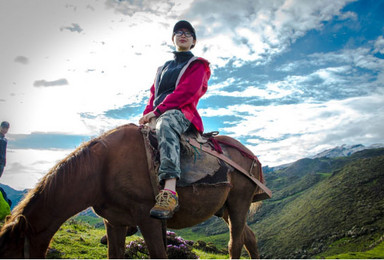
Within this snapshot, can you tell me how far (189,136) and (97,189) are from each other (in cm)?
160

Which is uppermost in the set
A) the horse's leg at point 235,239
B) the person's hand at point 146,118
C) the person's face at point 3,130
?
the person's face at point 3,130

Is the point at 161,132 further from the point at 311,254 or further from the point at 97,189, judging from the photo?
the point at 311,254

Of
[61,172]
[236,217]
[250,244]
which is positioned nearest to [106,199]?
[61,172]

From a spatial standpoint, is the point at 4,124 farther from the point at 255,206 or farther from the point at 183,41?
the point at 255,206

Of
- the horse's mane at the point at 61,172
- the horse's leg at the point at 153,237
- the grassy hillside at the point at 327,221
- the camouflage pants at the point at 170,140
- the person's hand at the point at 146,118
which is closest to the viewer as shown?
the horse's mane at the point at 61,172

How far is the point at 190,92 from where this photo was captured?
3.77 meters

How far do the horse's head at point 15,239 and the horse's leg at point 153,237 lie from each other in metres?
1.23

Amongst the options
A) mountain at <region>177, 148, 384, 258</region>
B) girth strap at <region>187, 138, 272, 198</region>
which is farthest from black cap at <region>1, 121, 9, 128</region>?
mountain at <region>177, 148, 384, 258</region>

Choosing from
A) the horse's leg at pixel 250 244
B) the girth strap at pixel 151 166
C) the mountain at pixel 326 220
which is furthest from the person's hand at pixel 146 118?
the mountain at pixel 326 220

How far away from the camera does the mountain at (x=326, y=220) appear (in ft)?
134

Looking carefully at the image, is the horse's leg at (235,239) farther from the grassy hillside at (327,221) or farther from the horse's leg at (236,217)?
the grassy hillside at (327,221)

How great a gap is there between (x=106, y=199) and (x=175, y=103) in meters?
1.69

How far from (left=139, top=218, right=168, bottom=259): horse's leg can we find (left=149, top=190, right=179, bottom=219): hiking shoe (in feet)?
1.27

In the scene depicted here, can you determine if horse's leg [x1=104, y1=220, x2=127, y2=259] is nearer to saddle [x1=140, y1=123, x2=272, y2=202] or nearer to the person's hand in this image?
saddle [x1=140, y1=123, x2=272, y2=202]
